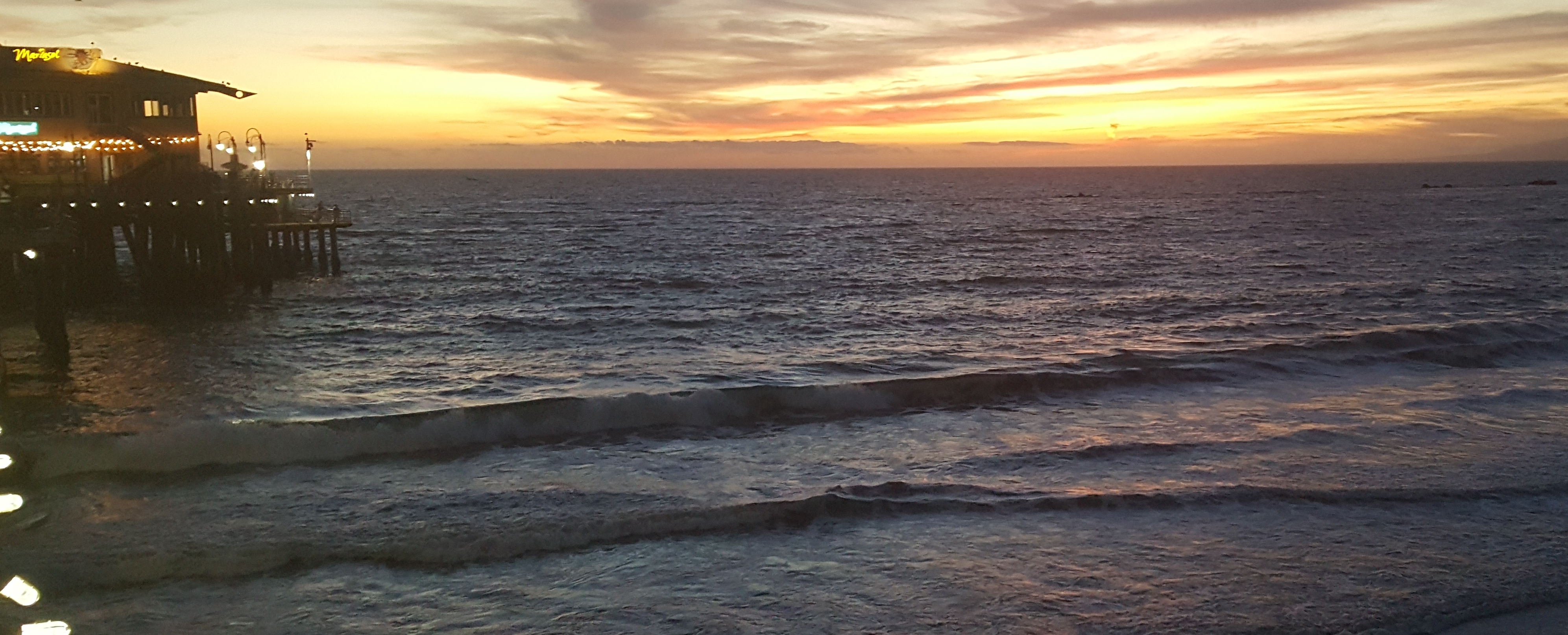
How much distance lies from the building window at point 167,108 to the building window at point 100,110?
129 centimetres

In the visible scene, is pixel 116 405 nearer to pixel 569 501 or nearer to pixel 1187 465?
pixel 569 501

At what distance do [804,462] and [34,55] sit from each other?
37349 mm

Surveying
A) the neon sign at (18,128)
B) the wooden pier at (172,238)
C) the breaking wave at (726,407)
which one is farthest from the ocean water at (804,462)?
the neon sign at (18,128)

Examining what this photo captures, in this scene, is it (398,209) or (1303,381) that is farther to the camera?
(398,209)

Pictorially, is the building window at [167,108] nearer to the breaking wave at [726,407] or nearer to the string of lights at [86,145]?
the string of lights at [86,145]

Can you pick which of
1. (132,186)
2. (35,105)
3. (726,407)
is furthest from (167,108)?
(726,407)

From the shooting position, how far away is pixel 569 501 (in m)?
14.1

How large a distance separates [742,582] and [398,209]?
109205 mm

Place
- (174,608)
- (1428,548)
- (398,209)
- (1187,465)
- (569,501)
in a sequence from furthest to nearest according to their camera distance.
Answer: (398,209) < (1187,465) < (569,501) < (1428,548) < (174,608)

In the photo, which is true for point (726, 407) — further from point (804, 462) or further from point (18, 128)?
point (18, 128)

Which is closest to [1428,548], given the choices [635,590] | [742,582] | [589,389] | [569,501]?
[742,582]

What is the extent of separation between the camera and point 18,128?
38062 mm

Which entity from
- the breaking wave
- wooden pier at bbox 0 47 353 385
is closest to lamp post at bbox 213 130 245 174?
wooden pier at bbox 0 47 353 385

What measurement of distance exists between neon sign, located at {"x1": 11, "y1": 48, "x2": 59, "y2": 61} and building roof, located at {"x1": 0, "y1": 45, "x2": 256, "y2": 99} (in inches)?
0.6
